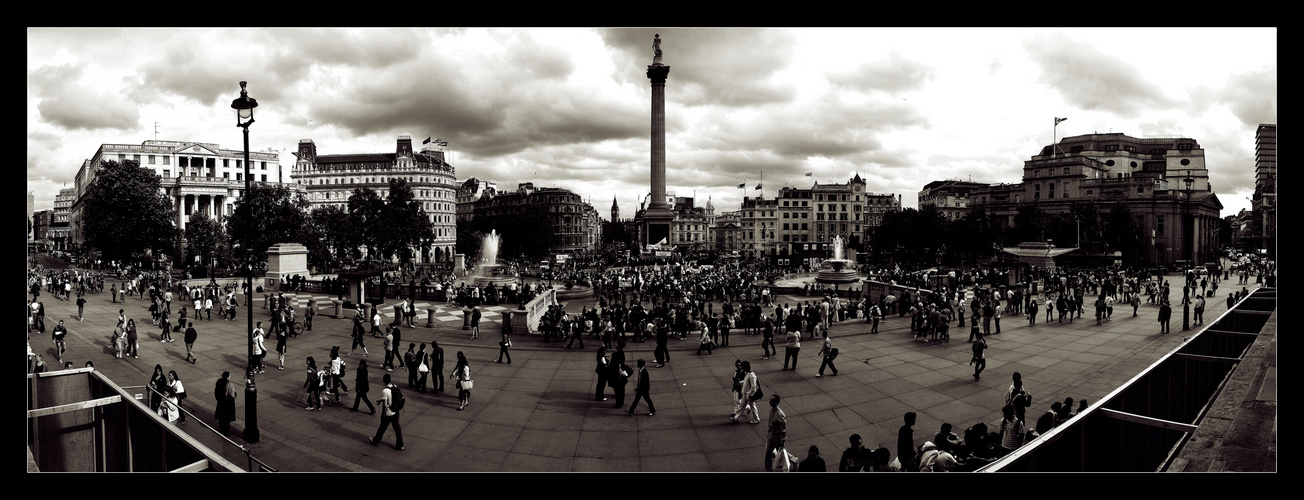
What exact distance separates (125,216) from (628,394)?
179 feet

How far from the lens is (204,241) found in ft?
169

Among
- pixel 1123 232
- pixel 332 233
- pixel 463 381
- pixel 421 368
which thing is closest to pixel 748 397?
pixel 463 381

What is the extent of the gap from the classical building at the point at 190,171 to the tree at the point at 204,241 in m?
27.7

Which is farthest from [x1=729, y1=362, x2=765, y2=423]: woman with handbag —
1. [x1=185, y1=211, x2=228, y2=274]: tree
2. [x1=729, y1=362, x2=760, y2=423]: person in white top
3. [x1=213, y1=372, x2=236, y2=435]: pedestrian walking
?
[x1=185, y1=211, x2=228, y2=274]: tree

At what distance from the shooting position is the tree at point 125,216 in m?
47.0

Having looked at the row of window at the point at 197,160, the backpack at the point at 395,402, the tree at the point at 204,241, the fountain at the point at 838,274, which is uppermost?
the row of window at the point at 197,160

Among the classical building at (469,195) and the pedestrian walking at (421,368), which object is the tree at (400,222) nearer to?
the pedestrian walking at (421,368)

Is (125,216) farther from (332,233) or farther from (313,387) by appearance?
(313,387)

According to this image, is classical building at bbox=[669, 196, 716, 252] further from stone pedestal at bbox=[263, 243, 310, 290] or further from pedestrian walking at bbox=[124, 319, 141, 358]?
pedestrian walking at bbox=[124, 319, 141, 358]

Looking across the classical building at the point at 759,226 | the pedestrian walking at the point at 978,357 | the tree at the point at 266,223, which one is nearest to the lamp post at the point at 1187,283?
the pedestrian walking at the point at 978,357

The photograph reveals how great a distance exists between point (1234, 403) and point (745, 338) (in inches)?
536
